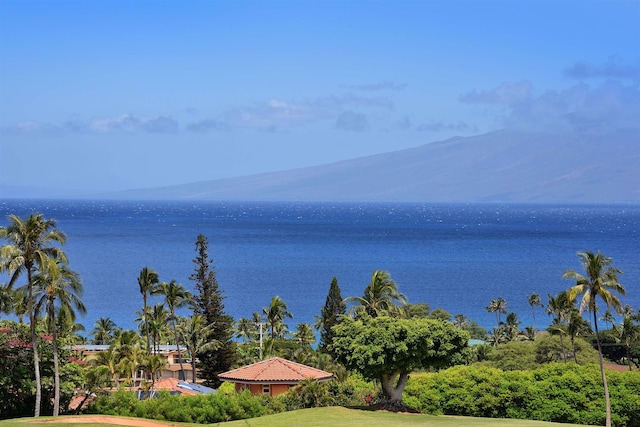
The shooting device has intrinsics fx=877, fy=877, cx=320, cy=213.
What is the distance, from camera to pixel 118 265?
18888 cm

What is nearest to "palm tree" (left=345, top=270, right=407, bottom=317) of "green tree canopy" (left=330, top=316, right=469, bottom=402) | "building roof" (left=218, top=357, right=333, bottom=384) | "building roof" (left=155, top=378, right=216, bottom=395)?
"building roof" (left=218, top=357, right=333, bottom=384)

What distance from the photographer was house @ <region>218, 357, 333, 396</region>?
49.9 metres

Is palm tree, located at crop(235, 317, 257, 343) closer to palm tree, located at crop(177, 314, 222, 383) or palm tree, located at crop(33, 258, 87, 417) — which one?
palm tree, located at crop(177, 314, 222, 383)

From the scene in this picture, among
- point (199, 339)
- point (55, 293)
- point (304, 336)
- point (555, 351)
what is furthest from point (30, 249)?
point (304, 336)

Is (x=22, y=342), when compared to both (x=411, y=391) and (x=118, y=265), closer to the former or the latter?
(x=411, y=391)

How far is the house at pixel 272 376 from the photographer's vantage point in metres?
49.9

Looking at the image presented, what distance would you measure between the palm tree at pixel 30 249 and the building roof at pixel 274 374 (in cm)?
1493

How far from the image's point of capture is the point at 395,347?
39.5m

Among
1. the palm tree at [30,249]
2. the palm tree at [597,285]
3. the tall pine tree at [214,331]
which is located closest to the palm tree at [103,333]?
the tall pine tree at [214,331]

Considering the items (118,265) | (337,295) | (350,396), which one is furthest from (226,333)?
(118,265)

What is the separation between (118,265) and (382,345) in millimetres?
156392

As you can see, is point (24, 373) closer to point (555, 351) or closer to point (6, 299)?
point (6, 299)

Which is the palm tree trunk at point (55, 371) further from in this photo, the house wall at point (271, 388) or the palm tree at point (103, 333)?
the palm tree at point (103, 333)

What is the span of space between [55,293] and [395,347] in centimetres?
1521
